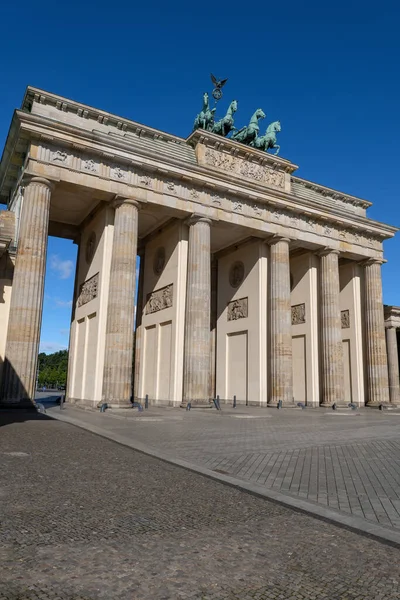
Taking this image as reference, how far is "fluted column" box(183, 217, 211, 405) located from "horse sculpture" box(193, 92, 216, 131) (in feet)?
29.1

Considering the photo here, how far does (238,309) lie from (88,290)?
1108 centimetres

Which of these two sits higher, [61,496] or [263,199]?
[263,199]

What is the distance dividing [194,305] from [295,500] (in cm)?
2017

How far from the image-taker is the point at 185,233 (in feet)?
91.5

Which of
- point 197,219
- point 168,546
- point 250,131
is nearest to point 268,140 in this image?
point 250,131

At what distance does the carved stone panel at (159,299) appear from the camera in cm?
2819

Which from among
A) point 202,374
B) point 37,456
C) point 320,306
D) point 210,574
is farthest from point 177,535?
point 320,306

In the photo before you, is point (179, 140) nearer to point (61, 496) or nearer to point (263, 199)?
point (263, 199)

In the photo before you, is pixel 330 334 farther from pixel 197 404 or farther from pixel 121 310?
pixel 121 310

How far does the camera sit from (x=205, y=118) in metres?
31.7

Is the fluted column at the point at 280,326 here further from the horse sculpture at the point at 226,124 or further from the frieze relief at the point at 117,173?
the frieze relief at the point at 117,173

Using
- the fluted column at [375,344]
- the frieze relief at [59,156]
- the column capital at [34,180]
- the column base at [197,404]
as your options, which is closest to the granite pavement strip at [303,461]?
the column base at [197,404]

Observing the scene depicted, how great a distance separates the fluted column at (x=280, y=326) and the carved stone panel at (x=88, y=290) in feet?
37.4

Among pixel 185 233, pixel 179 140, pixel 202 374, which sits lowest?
pixel 202 374
